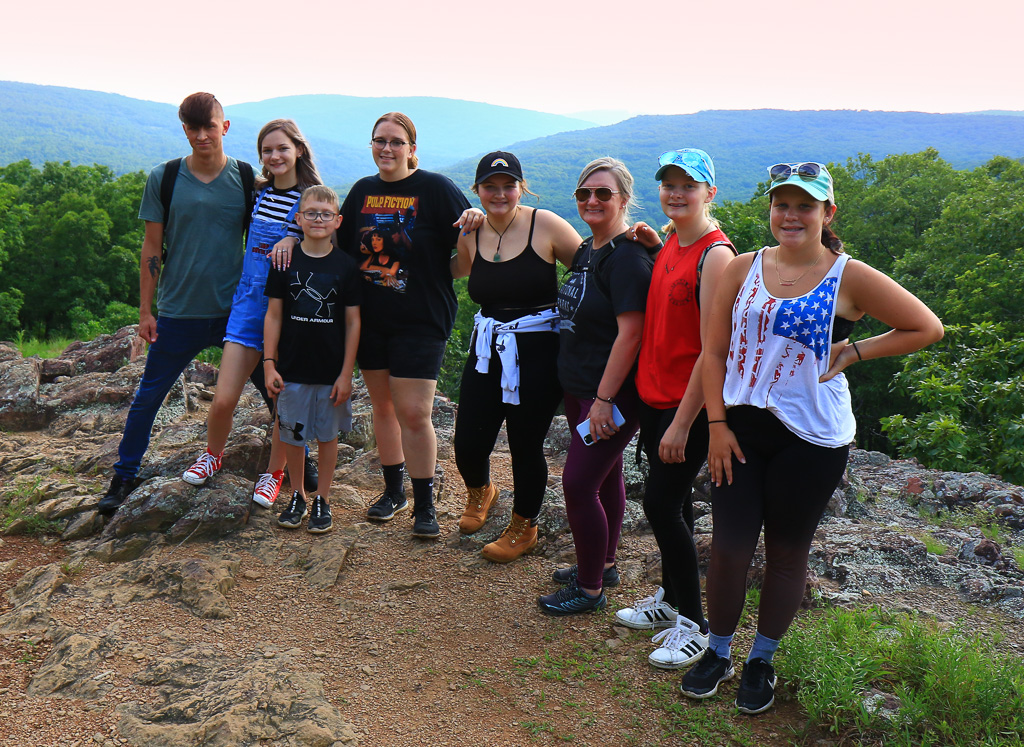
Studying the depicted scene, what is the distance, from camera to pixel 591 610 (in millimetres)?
3824

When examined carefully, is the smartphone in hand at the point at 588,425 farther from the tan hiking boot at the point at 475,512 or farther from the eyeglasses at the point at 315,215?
the eyeglasses at the point at 315,215

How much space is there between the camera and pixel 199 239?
4.38 meters

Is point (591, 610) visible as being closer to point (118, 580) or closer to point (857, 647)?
point (857, 647)

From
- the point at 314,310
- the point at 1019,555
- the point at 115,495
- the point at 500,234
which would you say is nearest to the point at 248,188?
the point at 314,310

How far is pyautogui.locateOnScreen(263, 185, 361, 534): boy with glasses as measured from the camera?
419 cm

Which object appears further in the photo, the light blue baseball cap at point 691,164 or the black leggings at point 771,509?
the light blue baseball cap at point 691,164

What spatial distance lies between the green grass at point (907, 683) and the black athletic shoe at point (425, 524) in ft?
7.24

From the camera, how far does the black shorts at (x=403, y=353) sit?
168 inches

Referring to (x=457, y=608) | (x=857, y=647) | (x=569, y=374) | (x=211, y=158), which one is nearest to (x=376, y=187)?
(x=211, y=158)

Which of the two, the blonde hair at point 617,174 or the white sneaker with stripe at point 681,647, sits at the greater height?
the blonde hair at point 617,174

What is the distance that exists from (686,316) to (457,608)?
2.04 m

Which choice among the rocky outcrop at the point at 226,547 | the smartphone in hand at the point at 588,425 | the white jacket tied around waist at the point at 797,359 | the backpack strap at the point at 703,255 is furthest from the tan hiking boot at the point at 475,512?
the white jacket tied around waist at the point at 797,359

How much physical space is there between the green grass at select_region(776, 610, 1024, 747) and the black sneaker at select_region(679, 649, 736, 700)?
9.9 inches

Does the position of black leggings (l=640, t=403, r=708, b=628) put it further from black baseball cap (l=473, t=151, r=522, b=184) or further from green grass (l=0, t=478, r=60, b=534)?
green grass (l=0, t=478, r=60, b=534)
